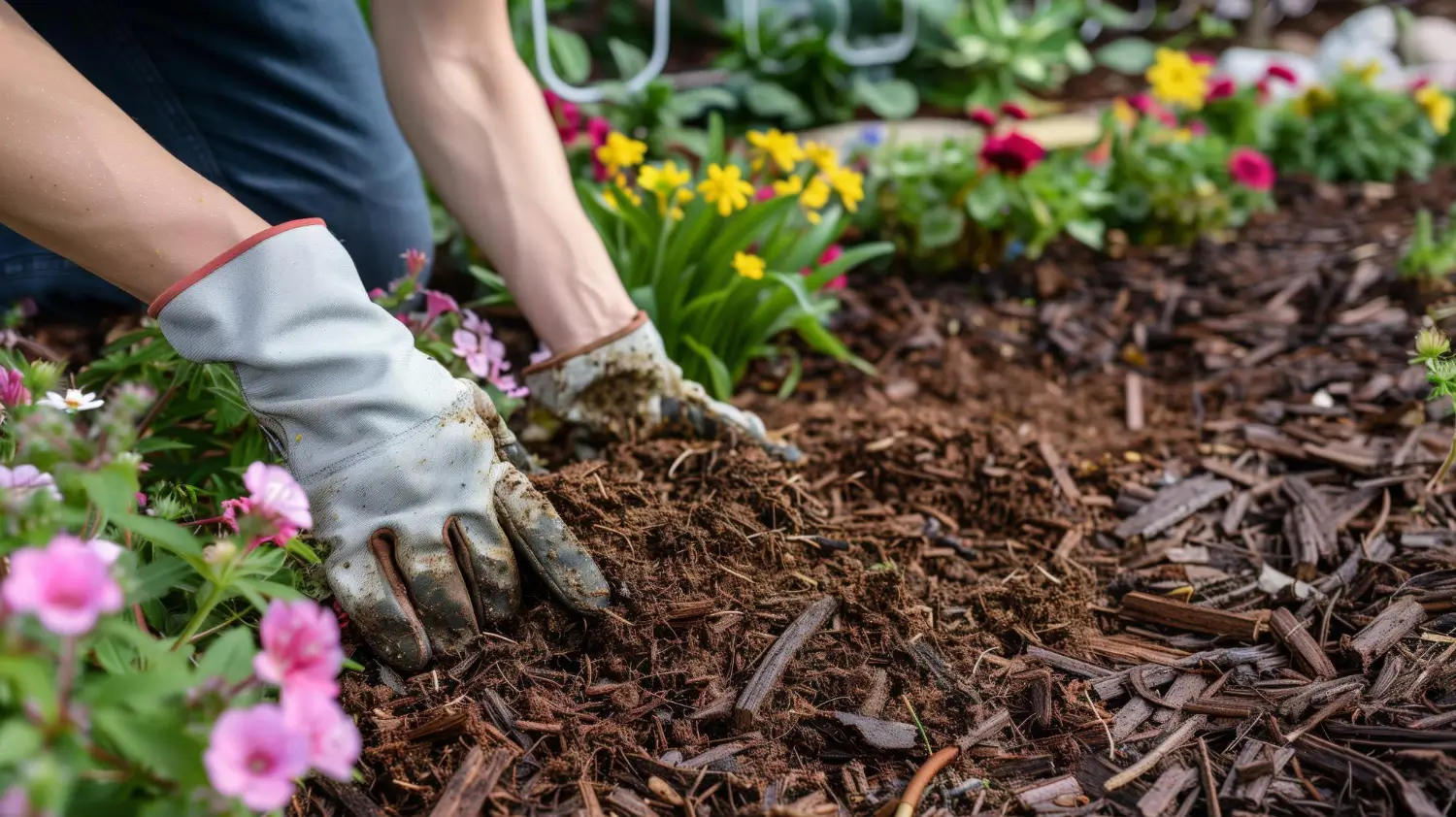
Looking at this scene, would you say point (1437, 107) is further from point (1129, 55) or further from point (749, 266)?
point (749, 266)

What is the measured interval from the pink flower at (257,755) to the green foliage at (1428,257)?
307 cm

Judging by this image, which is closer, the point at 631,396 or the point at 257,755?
the point at 257,755

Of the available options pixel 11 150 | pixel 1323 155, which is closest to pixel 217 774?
pixel 11 150

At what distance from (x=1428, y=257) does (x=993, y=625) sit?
203 cm

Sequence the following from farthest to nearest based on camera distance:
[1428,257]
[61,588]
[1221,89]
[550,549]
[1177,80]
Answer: [1221,89] → [1177,80] → [1428,257] → [550,549] → [61,588]

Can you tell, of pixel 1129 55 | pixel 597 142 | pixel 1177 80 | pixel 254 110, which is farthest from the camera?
pixel 1129 55

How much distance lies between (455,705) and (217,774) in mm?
622

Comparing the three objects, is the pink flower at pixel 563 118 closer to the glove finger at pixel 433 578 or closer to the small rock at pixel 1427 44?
the glove finger at pixel 433 578

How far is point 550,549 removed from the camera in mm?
1513

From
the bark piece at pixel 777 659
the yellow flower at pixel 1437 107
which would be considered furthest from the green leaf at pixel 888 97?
the bark piece at pixel 777 659

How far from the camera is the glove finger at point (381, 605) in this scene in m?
1.41

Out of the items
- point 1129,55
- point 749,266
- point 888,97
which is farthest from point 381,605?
point 1129,55

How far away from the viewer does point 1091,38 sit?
6.18 m

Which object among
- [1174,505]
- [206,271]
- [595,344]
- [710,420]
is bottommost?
[1174,505]
